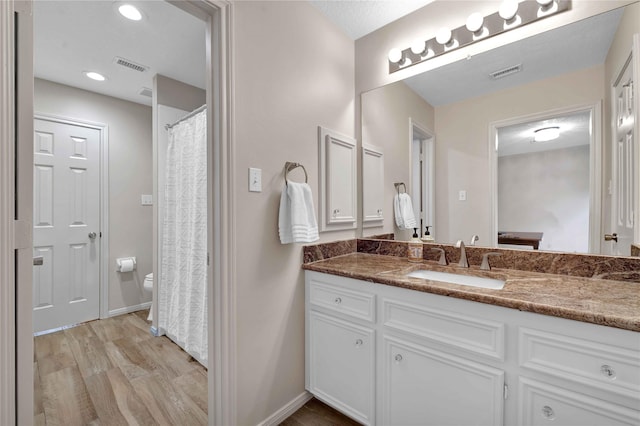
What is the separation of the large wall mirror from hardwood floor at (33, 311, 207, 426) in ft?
6.02

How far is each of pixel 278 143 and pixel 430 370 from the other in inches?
49.1

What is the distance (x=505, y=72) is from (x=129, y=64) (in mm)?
2755

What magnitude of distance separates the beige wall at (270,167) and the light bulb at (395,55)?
0.44m

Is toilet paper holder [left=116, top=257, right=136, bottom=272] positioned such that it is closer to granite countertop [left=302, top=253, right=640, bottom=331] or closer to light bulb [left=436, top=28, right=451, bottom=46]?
granite countertop [left=302, top=253, right=640, bottom=331]

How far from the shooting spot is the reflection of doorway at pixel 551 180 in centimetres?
128

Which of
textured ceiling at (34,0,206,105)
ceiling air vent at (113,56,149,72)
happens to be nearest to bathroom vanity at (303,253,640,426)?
textured ceiling at (34,0,206,105)

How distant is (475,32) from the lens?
4.98 ft

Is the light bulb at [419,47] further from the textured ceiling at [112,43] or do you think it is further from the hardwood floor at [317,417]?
the hardwood floor at [317,417]

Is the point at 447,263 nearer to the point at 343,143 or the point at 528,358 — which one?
the point at 528,358

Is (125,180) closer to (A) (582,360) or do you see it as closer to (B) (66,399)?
(B) (66,399)

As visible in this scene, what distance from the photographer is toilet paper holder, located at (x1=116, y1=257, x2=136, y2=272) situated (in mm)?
2994

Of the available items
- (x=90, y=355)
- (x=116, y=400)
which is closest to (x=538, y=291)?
(x=116, y=400)

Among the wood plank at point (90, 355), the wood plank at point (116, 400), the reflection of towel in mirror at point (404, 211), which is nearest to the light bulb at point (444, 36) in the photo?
the reflection of towel in mirror at point (404, 211)

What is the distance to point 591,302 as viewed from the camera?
0.90 meters
